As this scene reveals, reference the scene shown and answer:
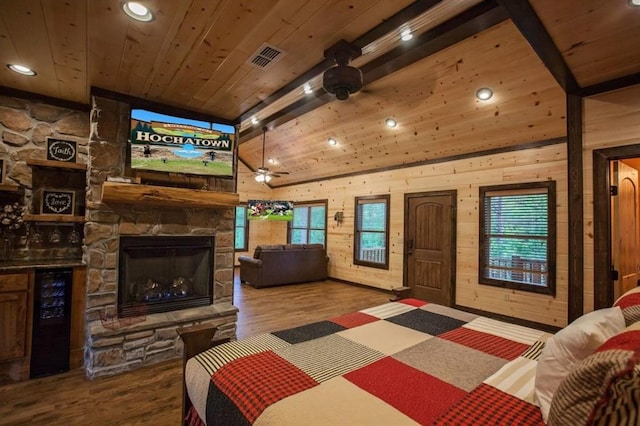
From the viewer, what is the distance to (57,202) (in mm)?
3318

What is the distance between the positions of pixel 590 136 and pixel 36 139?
219 inches

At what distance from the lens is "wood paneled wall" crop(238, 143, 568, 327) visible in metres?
4.15

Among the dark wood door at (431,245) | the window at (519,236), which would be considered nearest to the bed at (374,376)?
the window at (519,236)

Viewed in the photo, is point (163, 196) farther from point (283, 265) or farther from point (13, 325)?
point (283, 265)

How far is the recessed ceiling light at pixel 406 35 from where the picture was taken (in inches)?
95.7

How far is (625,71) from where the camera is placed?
2.63 meters

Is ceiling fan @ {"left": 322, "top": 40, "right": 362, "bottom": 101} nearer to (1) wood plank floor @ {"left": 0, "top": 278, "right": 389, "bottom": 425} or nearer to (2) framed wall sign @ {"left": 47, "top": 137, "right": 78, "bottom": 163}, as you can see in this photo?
(1) wood plank floor @ {"left": 0, "top": 278, "right": 389, "bottom": 425}

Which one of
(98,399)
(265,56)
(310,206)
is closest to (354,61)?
(265,56)

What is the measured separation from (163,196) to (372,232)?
4.65m

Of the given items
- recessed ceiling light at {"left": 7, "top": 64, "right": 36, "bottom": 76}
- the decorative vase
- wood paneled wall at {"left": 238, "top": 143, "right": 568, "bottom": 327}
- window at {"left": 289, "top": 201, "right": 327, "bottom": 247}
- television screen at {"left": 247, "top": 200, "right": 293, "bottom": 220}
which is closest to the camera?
recessed ceiling light at {"left": 7, "top": 64, "right": 36, "bottom": 76}

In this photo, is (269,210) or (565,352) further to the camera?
(269,210)

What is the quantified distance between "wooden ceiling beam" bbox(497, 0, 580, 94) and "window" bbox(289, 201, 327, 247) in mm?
5776

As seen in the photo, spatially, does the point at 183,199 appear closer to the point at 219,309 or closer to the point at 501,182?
the point at 219,309

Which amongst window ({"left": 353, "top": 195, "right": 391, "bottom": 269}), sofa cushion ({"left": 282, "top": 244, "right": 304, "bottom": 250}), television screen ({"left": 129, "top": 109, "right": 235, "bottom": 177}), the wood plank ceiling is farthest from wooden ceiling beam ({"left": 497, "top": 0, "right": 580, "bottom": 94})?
sofa cushion ({"left": 282, "top": 244, "right": 304, "bottom": 250})
